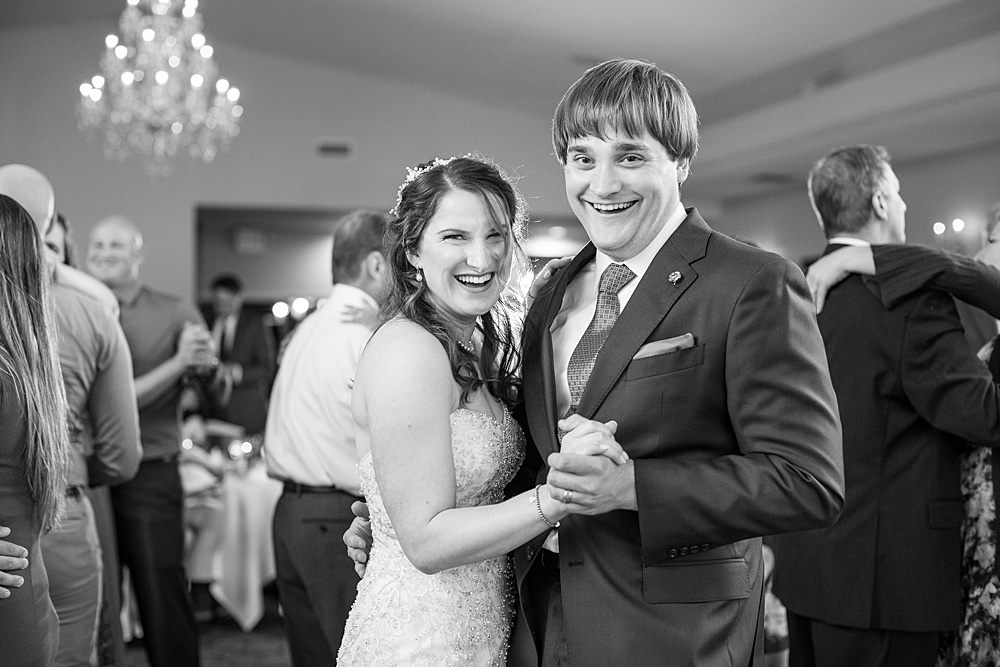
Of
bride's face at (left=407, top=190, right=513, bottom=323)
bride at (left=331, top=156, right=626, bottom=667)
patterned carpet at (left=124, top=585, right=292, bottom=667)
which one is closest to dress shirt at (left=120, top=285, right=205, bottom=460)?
patterned carpet at (left=124, top=585, right=292, bottom=667)

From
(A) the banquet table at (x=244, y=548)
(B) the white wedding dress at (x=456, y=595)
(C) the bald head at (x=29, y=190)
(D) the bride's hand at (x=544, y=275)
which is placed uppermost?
(C) the bald head at (x=29, y=190)

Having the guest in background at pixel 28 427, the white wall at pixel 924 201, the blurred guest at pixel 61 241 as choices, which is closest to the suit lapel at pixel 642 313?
the guest in background at pixel 28 427

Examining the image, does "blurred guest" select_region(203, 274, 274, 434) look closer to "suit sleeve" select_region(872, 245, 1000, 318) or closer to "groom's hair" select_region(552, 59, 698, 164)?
"suit sleeve" select_region(872, 245, 1000, 318)

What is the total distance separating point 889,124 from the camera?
333 inches

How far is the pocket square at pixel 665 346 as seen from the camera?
1.61 m

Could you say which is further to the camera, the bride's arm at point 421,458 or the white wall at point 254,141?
the white wall at point 254,141

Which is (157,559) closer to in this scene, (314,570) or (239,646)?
(314,570)

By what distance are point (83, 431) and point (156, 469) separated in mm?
982

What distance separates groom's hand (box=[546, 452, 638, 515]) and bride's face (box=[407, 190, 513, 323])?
49 cm

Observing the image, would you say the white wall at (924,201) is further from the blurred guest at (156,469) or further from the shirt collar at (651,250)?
the shirt collar at (651,250)

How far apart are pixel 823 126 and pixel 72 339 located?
762cm

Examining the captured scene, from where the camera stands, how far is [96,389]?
→ 2.87m

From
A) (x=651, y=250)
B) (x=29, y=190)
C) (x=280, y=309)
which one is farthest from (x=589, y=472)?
(x=280, y=309)

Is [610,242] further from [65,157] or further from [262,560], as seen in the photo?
[65,157]
